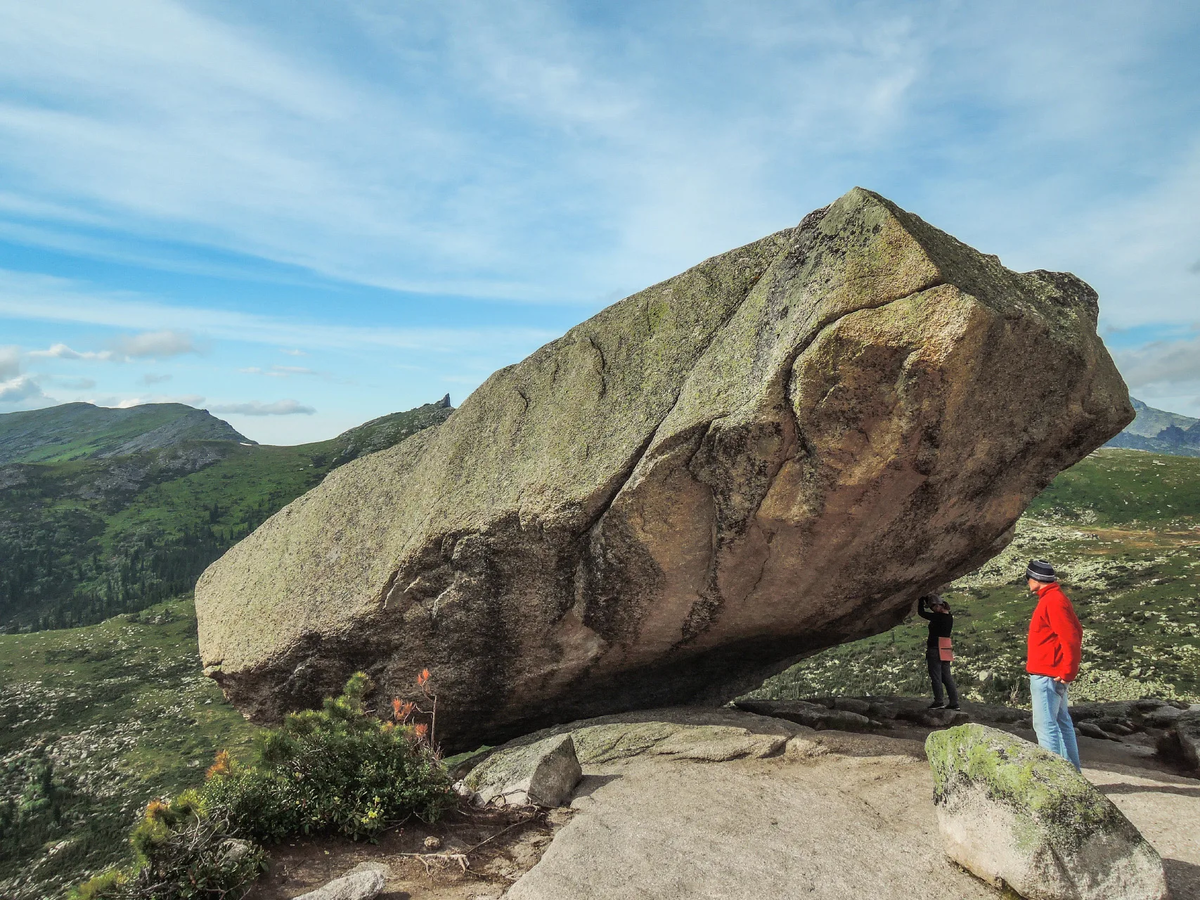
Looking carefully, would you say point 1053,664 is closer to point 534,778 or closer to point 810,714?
point 810,714

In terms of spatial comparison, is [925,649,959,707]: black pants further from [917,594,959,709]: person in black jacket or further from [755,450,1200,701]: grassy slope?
[755,450,1200,701]: grassy slope

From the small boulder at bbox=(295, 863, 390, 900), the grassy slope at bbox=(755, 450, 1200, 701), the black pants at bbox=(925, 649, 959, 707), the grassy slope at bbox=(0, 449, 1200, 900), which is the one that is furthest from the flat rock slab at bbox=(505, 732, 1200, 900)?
the grassy slope at bbox=(0, 449, 1200, 900)

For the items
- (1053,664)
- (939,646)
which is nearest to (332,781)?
(1053,664)

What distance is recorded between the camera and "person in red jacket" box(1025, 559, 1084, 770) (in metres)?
13.2

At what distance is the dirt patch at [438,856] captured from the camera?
10775 mm

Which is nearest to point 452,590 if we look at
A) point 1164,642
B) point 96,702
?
point 1164,642

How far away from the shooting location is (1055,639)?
1326 cm

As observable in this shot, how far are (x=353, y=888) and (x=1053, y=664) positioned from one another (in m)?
12.7

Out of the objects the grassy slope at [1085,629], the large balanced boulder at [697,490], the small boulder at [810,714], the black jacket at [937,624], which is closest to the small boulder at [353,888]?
the large balanced boulder at [697,490]

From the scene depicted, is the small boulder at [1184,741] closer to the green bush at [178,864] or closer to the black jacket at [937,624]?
the black jacket at [937,624]

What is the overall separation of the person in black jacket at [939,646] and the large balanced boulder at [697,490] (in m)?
0.68

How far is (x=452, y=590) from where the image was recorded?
18.4 metres

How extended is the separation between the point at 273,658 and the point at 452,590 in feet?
19.7

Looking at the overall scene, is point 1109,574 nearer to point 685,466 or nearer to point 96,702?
point 685,466
